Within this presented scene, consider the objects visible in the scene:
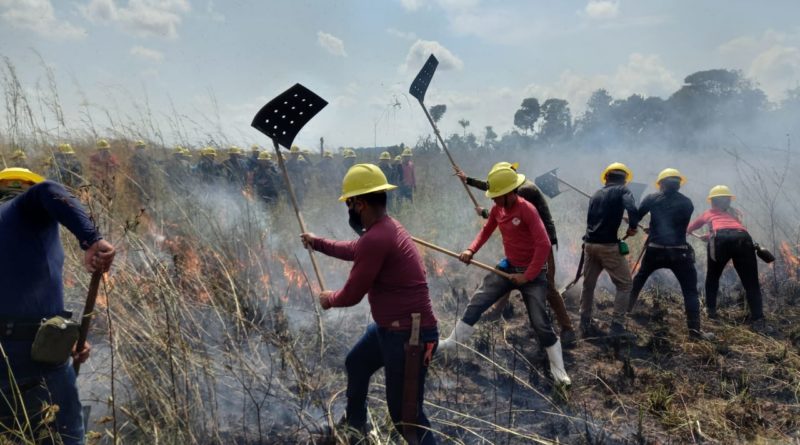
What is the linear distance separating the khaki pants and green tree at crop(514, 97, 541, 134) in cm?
1984

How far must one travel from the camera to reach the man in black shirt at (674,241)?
17.9 ft

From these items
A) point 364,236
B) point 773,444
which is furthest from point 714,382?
point 364,236

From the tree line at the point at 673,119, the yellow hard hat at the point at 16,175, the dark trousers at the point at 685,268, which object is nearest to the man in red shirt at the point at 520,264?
the dark trousers at the point at 685,268

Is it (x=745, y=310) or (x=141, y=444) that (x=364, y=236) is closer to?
(x=141, y=444)

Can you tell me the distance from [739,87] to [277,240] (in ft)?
65.1

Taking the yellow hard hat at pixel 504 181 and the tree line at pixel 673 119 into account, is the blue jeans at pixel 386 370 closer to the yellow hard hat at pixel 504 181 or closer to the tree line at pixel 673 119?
the yellow hard hat at pixel 504 181

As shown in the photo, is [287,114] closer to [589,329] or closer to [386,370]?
[386,370]

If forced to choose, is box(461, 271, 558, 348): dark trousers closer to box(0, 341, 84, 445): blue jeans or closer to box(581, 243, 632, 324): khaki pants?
box(581, 243, 632, 324): khaki pants

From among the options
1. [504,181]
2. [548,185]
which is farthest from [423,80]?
[504,181]

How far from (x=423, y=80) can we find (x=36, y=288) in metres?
4.63

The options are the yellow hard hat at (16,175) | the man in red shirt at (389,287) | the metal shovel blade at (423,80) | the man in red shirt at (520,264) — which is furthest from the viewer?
the metal shovel blade at (423,80)

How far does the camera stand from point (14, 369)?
7.69 ft

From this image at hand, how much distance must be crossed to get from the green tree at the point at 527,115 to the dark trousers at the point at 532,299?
69.7 feet

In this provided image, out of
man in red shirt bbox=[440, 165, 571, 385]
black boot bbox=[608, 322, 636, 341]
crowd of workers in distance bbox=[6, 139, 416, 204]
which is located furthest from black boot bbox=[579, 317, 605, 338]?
crowd of workers in distance bbox=[6, 139, 416, 204]
